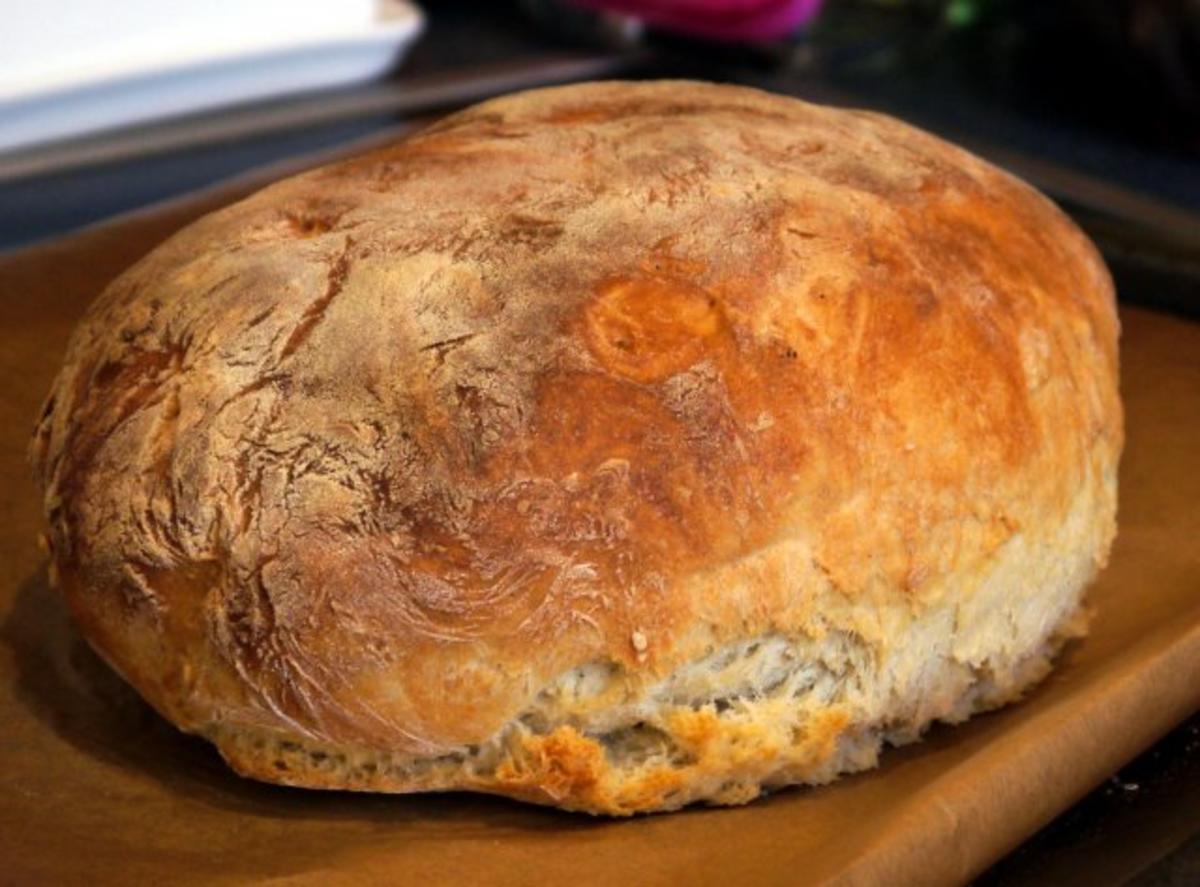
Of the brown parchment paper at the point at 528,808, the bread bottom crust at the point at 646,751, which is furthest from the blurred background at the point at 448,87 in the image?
the bread bottom crust at the point at 646,751

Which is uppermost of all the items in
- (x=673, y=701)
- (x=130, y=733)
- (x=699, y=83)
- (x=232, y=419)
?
(x=699, y=83)

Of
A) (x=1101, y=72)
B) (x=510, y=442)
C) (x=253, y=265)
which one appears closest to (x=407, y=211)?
(x=253, y=265)

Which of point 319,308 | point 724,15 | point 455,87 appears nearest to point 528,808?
point 319,308

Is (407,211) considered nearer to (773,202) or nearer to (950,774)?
(773,202)

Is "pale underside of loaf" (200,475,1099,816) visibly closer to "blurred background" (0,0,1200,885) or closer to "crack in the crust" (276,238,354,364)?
"crack in the crust" (276,238,354,364)

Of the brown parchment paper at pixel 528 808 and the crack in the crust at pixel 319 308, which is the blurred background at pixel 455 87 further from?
the crack in the crust at pixel 319 308
